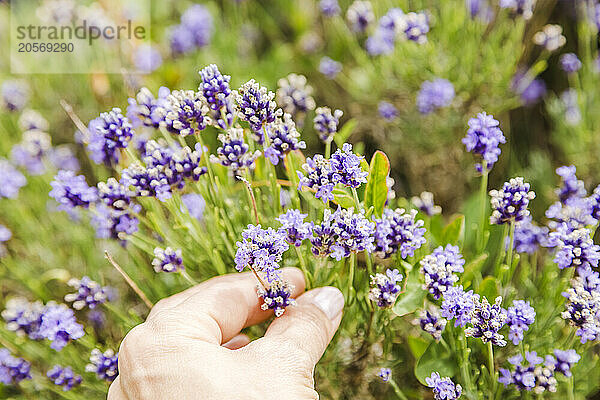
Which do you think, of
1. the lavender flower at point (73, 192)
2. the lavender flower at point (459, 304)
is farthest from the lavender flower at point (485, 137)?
the lavender flower at point (73, 192)

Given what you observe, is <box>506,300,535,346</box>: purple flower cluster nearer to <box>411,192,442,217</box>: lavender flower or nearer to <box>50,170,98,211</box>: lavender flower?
<box>411,192,442,217</box>: lavender flower

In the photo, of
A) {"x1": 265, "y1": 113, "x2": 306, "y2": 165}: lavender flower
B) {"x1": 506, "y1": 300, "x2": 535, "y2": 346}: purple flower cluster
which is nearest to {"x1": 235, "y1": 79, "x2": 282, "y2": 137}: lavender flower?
{"x1": 265, "y1": 113, "x2": 306, "y2": 165}: lavender flower

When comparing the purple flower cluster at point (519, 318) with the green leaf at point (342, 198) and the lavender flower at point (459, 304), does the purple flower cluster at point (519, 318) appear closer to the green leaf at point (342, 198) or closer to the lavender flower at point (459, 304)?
the lavender flower at point (459, 304)

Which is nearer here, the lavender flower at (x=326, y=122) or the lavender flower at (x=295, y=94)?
the lavender flower at (x=326, y=122)

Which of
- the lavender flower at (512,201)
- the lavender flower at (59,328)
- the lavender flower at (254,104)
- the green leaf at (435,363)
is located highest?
the lavender flower at (254,104)

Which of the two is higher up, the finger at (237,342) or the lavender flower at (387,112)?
the lavender flower at (387,112)

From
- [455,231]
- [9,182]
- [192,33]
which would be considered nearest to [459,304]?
[455,231]

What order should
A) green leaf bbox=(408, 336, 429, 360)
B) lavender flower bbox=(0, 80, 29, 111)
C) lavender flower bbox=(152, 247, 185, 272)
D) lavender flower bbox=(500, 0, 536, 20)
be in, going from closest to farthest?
1. lavender flower bbox=(152, 247, 185, 272)
2. green leaf bbox=(408, 336, 429, 360)
3. lavender flower bbox=(500, 0, 536, 20)
4. lavender flower bbox=(0, 80, 29, 111)
